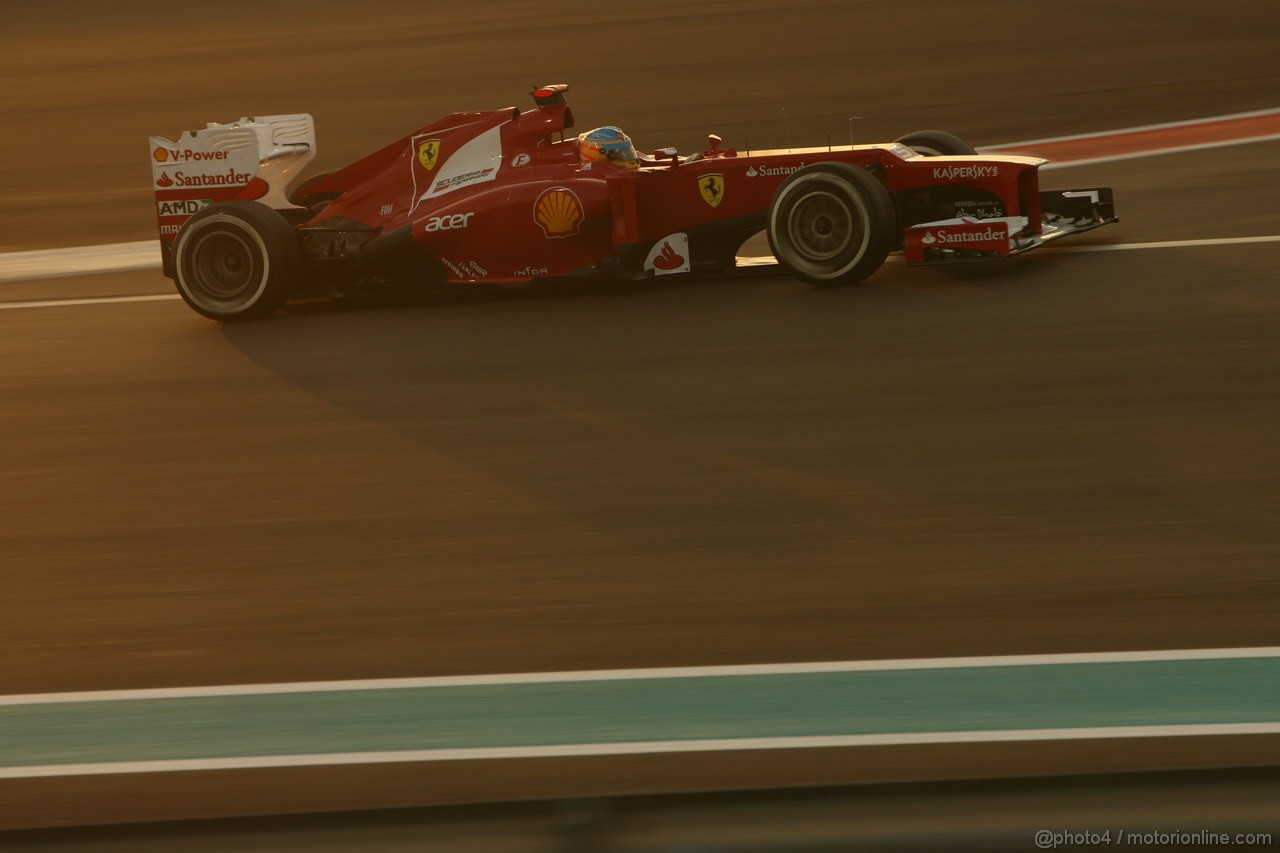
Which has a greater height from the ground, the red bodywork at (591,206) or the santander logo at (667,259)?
the red bodywork at (591,206)

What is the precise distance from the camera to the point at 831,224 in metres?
7.76

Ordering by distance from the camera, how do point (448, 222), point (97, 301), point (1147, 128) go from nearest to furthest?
point (448, 222) → point (97, 301) → point (1147, 128)

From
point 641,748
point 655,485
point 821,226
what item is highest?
point 821,226

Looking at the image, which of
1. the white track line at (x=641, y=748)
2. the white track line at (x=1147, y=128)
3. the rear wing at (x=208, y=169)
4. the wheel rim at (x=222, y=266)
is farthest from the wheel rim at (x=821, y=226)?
the white track line at (x=1147, y=128)

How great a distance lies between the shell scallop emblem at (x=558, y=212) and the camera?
812cm

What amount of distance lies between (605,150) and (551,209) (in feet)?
1.47

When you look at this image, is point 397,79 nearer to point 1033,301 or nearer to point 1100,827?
point 1033,301

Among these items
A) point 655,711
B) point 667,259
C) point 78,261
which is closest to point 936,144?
point 667,259

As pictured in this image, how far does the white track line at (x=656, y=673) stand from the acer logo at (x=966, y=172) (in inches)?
162

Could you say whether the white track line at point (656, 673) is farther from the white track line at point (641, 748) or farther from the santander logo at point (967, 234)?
the santander logo at point (967, 234)

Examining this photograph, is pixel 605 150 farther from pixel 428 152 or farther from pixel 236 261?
pixel 236 261

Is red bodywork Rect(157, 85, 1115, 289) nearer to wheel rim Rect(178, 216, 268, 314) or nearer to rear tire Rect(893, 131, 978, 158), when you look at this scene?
wheel rim Rect(178, 216, 268, 314)

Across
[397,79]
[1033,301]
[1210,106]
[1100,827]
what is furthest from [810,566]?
[397,79]

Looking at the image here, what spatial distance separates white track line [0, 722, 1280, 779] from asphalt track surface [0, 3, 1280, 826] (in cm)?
5
